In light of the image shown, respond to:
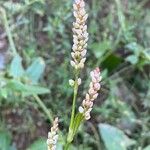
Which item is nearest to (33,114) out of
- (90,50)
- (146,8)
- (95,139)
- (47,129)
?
(47,129)

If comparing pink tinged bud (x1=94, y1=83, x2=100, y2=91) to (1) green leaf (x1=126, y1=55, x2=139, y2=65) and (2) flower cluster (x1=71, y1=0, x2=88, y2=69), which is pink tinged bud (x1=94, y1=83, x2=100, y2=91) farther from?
(1) green leaf (x1=126, y1=55, x2=139, y2=65)

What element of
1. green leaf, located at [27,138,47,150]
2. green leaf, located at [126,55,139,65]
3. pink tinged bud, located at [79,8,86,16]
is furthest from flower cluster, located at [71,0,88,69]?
green leaf, located at [126,55,139,65]

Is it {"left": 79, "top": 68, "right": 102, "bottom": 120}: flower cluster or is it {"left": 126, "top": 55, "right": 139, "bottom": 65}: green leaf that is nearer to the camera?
{"left": 79, "top": 68, "right": 102, "bottom": 120}: flower cluster

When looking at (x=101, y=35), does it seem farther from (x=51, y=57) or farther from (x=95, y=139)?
(x=95, y=139)

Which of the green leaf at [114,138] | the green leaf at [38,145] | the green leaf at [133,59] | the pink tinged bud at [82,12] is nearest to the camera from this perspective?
the pink tinged bud at [82,12]

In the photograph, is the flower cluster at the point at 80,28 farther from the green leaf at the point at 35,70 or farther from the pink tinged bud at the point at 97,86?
the green leaf at the point at 35,70

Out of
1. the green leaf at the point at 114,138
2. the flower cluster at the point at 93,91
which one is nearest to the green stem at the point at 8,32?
the green leaf at the point at 114,138

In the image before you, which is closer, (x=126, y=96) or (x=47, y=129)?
(x=47, y=129)
